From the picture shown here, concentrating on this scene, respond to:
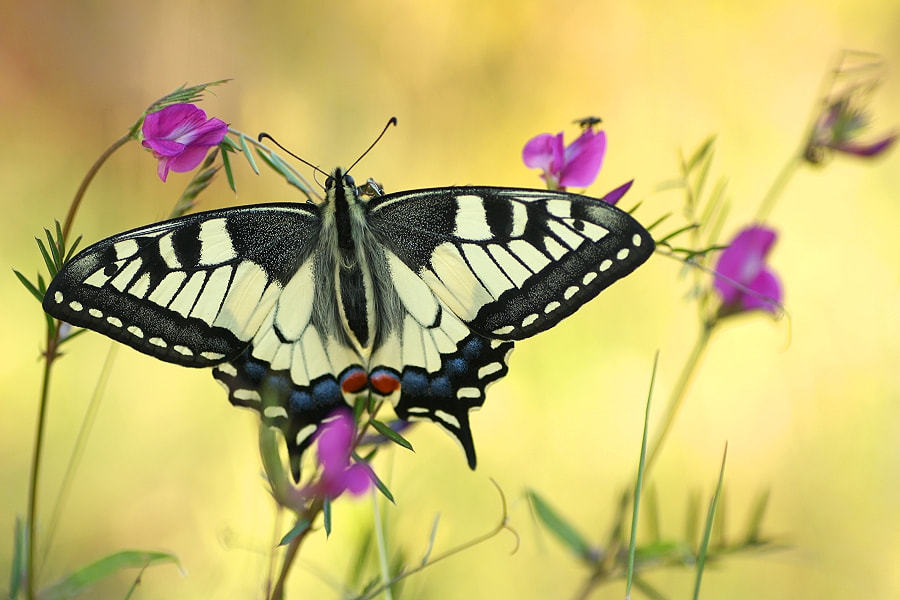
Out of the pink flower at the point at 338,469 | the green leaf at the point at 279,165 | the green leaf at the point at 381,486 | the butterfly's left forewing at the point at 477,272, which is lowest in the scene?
the green leaf at the point at 381,486

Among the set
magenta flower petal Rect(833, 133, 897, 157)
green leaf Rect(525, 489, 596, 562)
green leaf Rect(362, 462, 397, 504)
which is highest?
magenta flower petal Rect(833, 133, 897, 157)

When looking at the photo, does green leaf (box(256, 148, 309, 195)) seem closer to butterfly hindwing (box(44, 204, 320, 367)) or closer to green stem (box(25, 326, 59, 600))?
butterfly hindwing (box(44, 204, 320, 367))

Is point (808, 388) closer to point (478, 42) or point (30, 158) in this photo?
point (478, 42)

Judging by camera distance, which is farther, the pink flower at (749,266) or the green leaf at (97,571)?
the pink flower at (749,266)

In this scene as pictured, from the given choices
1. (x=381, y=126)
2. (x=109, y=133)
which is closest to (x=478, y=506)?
(x=381, y=126)

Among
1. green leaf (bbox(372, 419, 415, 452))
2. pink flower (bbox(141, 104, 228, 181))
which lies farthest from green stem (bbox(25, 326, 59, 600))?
green leaf (bbox(372, 419, 415, 452))

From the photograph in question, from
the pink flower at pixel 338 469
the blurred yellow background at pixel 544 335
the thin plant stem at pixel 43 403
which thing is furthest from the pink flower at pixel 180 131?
the blurred yellow background at pixel 544 335

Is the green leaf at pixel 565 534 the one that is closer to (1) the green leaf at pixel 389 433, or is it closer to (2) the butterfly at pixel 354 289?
(2) the butterfly at pixel 354 289
